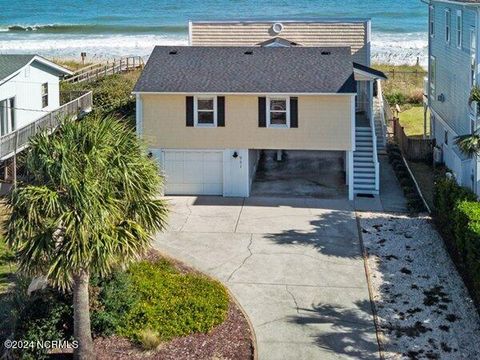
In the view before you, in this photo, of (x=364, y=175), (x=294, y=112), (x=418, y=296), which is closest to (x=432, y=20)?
(x=364, y=175)

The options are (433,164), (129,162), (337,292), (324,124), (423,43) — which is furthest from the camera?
(423,43)

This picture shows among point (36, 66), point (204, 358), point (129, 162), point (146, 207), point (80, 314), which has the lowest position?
point (204, 358)

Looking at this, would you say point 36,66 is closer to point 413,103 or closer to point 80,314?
point 80,314

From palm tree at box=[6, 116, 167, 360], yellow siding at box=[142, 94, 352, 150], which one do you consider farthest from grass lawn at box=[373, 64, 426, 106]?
palm tree at box=[6, 116, 167, 360]

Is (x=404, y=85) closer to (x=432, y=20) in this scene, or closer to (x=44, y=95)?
(x=432, y=20)

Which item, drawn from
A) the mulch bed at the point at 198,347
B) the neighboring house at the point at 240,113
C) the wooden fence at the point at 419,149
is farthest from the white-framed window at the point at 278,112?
the mulch bed at the point at 198,347

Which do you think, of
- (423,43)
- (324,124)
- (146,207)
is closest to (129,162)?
(146,207)

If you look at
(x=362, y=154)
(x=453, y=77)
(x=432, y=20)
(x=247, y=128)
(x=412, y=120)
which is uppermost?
(x=432, y=20)

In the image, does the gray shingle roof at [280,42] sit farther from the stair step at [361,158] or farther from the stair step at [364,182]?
the stair step at [364,182]
